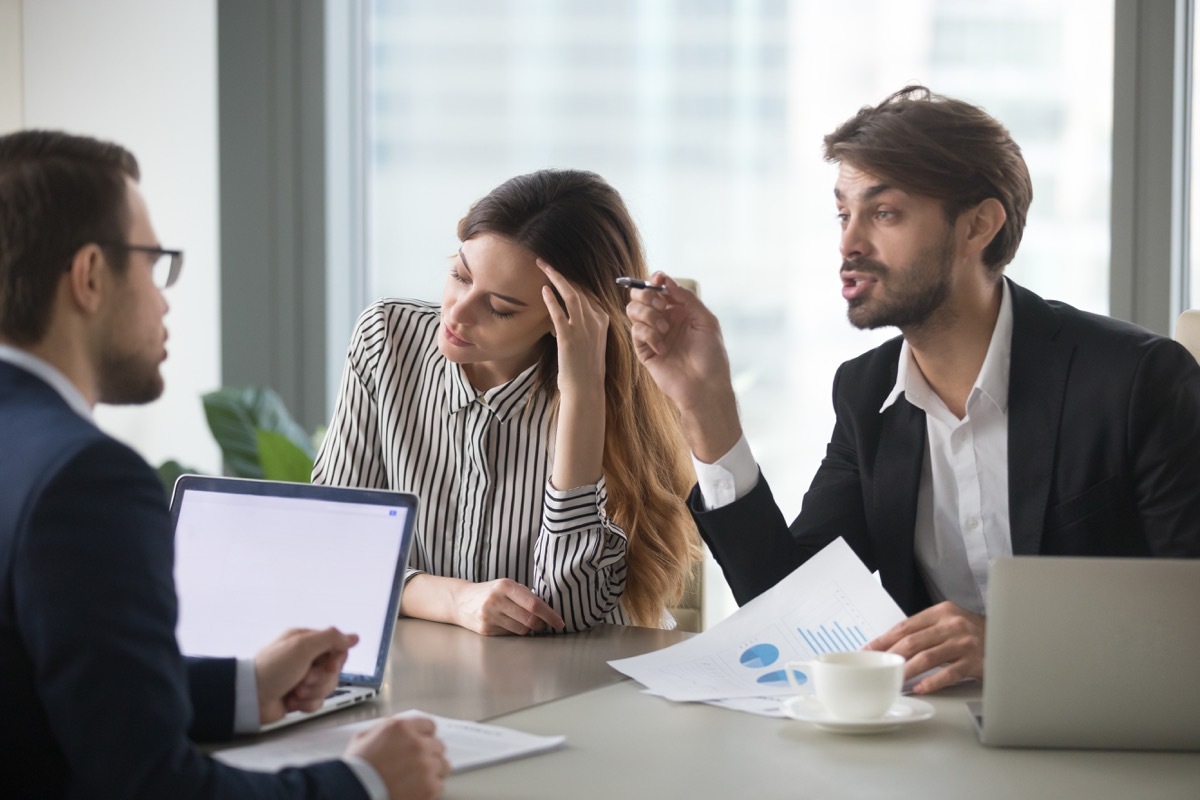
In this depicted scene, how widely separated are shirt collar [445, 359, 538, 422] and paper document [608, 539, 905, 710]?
52cm

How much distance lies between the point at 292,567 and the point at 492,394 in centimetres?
58

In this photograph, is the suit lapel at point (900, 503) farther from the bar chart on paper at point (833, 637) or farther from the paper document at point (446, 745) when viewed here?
the paper document at point (446, 745)

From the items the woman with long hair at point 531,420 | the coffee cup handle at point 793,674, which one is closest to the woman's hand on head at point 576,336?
the woman with long hair at point 531,420

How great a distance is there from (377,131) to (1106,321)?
225 centimetres

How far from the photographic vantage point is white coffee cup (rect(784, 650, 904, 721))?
114 cm

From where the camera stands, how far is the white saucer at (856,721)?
44.8 inches

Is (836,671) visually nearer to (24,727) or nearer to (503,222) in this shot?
(24,727)

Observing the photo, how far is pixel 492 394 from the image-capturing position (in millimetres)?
1843

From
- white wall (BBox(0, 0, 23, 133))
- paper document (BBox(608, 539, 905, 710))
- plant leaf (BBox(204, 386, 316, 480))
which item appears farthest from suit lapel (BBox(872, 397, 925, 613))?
white wall (BBox(0, 0, 23, 133))

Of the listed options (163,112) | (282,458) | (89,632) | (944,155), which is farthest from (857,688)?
(163,112)

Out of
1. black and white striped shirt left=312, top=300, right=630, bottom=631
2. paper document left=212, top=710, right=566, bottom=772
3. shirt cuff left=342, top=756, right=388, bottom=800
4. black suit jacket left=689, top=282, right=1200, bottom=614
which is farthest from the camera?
black and white striped shirt left=312, top=300, right=630, bottom=631

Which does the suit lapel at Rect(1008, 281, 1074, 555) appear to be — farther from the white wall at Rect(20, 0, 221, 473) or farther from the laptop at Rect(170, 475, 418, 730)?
the white wall at Rect(20, 0, 221, 473)

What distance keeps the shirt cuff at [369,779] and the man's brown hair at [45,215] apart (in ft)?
1.32

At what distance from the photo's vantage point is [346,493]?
1319 mm
